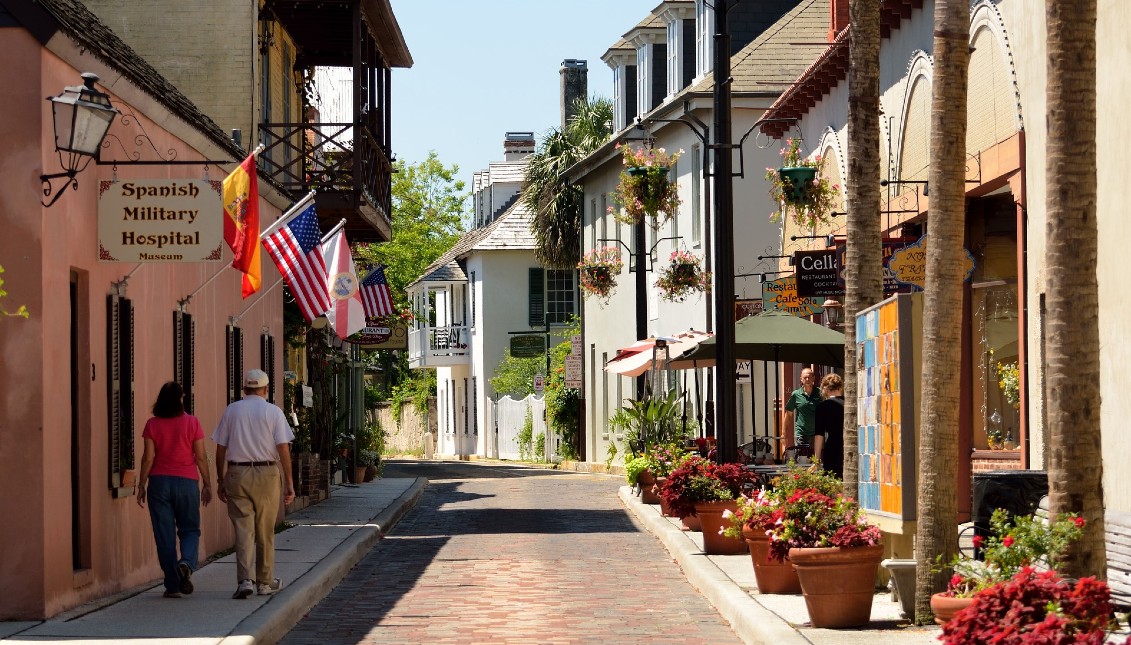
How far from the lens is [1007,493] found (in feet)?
39.7

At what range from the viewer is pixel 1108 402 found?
14023 millimetres

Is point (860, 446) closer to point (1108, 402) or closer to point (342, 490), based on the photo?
point (1108, 402)

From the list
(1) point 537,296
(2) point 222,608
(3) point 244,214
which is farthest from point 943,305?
(1) point 537,296

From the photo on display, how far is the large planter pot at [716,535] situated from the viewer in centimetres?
1725

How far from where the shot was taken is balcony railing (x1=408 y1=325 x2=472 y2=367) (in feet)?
204

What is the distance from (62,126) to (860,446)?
6.11 m

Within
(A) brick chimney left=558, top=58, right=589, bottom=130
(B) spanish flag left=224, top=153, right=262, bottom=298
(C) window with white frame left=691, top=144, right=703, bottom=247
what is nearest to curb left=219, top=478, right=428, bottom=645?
(B) spanish flag left=224, top=153, right=262, bottom=298

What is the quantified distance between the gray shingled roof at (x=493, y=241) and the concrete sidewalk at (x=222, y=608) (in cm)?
3826

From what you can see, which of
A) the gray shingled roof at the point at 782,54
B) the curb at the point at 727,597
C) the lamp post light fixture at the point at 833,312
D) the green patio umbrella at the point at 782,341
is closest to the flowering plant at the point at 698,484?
the curb at the point at 727,597

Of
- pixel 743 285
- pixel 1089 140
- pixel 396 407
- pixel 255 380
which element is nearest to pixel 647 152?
pixel 743 285

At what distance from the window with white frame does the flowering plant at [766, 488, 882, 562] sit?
79.5ft

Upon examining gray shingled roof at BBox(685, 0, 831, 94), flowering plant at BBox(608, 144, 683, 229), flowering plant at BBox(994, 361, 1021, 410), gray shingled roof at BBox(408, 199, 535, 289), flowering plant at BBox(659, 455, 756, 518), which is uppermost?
gray shingled roof at BBox(685, 0, 831, 94)

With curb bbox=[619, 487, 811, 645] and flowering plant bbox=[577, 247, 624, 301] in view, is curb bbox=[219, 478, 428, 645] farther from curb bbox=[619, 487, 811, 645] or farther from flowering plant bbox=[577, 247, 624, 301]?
flowering plant bbox=[577, 247, 624, 301]

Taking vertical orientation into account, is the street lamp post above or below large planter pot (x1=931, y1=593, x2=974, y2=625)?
above
